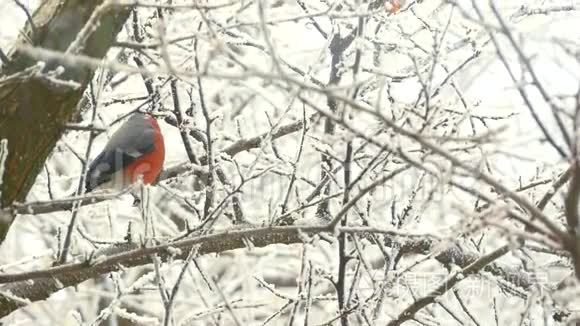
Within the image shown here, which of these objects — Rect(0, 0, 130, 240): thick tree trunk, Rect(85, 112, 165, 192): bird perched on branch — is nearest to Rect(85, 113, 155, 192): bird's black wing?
Rect(85, 112, 165, 192): bird perched on branch

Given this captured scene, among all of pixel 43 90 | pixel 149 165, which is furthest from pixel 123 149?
pixel 43 90

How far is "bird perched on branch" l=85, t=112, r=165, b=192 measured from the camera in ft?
13.1

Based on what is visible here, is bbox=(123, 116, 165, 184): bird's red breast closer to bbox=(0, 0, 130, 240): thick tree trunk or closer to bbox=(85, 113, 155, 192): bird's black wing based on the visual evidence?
bbox=(85, 113, 155, 192): bird's black wing

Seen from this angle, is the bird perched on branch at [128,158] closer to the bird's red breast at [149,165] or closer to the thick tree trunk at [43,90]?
the bird's red breast at [149,165]

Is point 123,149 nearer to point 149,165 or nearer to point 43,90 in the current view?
point 149,165

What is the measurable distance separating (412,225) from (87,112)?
178cm

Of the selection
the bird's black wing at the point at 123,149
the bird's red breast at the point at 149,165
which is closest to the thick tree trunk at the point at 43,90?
the bird's red breast at the point at 149,165

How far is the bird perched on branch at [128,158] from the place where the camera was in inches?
157

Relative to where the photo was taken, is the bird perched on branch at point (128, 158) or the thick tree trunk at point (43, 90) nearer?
the thick tree trunk at point (43, 90)

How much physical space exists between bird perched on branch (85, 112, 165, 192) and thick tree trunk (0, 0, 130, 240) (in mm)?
1610

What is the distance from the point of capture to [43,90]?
7.31 feet

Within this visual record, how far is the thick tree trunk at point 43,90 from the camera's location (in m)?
2.21

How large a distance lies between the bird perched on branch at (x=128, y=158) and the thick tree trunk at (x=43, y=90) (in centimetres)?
161

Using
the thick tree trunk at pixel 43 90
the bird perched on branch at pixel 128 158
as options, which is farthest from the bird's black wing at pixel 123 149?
the thick tree trunk at pixel 43 90
